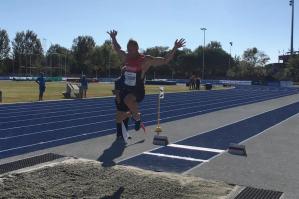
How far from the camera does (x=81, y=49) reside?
120875 mm

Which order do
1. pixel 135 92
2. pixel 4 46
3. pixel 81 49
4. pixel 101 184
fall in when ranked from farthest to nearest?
pixel 81 49
pixel 4 46
pixel 135 92
pixel 101 184

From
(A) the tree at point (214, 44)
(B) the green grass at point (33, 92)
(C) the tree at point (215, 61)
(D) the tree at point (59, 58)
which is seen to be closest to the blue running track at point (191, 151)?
(B) the green grass at point (33, 92)

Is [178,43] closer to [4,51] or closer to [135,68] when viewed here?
[135,68]

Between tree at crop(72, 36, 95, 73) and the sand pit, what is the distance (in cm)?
11172

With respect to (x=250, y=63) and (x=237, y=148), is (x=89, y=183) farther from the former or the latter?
(x=250, y=63)

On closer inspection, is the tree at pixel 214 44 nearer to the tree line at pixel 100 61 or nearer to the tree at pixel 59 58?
the tree line at pixel 100 61

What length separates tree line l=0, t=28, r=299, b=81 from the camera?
366 feet

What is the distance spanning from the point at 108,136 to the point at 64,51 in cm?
11743

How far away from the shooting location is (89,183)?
19.3 ft

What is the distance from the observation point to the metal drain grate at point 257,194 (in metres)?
5.72

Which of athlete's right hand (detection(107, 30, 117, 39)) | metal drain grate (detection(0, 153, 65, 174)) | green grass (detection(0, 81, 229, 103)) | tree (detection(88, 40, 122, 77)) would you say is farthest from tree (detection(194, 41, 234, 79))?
metal drain grate (detection(0, 153, 65, 174))

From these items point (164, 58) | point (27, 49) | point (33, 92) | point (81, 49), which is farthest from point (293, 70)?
point (164, 58)

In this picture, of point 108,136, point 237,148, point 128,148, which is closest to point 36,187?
point 128,148

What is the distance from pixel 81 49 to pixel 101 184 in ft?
384
